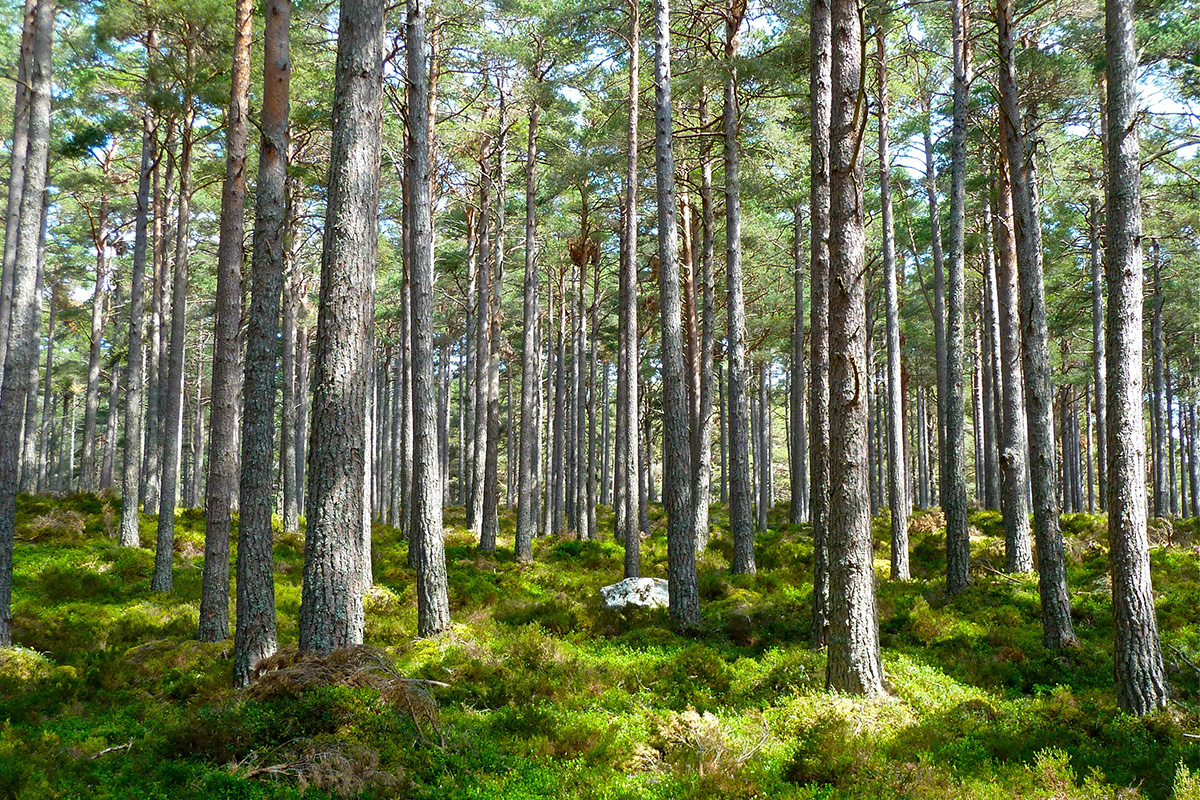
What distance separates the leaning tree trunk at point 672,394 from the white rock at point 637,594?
493 millimetres

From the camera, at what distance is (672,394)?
1099 cm

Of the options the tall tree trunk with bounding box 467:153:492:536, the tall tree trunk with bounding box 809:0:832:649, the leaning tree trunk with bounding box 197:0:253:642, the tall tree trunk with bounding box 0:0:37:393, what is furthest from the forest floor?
the tall tree trunk with bounding box 467:153:492:536

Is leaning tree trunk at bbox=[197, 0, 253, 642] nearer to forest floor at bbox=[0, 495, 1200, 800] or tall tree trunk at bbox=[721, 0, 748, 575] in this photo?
forest floor at bbox=[0, 495, 1200, 800]

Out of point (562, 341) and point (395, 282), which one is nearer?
point (395, 282)

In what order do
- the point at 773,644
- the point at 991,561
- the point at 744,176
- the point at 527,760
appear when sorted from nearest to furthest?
the point at 527,760 < the point at 773,644 < the point at 991,561 < the point at 744,176

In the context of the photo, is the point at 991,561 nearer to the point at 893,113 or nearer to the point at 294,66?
the point at 893,113

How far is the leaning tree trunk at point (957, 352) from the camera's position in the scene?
11617 mm

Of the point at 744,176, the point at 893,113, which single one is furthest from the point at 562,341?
the point at 893,113

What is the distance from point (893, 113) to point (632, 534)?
11828mm

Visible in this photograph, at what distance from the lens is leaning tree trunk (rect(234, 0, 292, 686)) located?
25.2 ft

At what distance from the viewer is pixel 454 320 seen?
3034 centimetres

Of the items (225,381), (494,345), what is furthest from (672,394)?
(494,345)

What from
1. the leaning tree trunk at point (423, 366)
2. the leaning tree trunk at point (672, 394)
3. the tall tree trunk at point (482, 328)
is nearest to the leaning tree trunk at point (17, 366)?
the leaning tree trunk at point (423, 366)

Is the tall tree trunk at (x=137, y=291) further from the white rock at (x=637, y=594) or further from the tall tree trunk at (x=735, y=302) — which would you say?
the tall tree trunk at (x=735, y=302)
